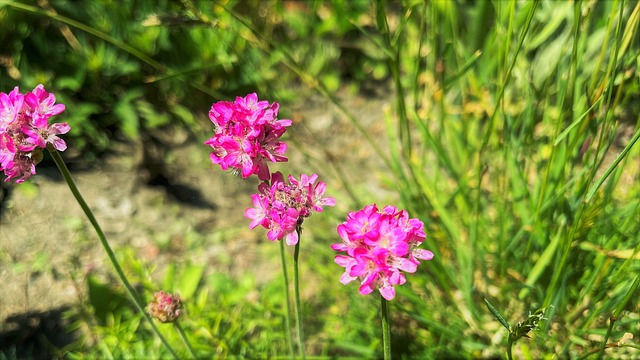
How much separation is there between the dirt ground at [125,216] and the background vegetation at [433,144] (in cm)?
7

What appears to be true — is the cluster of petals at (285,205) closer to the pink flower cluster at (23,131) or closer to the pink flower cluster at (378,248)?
the pink flower cluster at (378,248)

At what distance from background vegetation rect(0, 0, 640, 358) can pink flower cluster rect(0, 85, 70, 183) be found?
1.03 ft

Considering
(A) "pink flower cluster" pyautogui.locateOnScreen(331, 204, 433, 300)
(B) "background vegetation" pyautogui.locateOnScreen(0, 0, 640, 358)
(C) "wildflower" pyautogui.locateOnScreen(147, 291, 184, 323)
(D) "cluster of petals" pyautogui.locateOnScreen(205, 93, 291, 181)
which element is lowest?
(A) "pink flower cluster" pyautogui.locateOnScreen(331, 204, 433, 300)

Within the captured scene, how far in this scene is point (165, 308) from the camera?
979mm

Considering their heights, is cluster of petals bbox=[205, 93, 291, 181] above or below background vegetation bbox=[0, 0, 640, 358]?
below

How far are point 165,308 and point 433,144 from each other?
0.65 metres

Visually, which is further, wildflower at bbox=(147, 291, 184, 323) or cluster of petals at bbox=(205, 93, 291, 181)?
wildflower at bbox=(147, 291, 184, 323)

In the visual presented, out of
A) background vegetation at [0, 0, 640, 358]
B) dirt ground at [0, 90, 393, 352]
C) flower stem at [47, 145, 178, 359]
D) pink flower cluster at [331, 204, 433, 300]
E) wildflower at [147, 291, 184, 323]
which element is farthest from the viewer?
dirt ground at [0, 90, 393, 352]

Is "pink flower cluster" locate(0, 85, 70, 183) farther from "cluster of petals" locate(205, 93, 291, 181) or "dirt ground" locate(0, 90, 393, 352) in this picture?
"dirt ground" locate(0, 90, 393, 352)

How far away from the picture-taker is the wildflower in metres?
0.98

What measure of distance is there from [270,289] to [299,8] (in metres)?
1.43

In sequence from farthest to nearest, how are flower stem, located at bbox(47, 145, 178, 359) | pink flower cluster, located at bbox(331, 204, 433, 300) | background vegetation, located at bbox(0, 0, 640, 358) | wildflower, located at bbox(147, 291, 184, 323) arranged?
background vegetation, located at bbox(0, 0, 640, 358)
wildflower, located at bbox(147, 291, 184, 323)
flower stem, located at bbox(47, 145, 178, 359)
pink flower cluster, located at bbox(331, 204, 433, 300)

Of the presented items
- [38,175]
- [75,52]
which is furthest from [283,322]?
[75,52]

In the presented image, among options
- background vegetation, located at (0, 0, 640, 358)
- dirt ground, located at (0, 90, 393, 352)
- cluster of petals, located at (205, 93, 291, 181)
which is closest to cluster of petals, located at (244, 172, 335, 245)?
cluster of petals, located at (205, 93, 291, 181)
